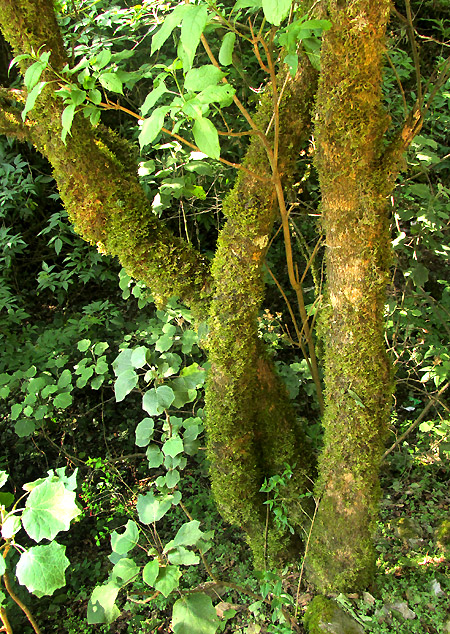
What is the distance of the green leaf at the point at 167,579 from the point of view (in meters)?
1.24

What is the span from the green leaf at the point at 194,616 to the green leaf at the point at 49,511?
1.68ft

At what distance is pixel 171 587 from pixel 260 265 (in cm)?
106

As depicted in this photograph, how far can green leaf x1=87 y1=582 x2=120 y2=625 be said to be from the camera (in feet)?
4.21

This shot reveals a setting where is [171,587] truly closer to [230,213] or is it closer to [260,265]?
[260,265]

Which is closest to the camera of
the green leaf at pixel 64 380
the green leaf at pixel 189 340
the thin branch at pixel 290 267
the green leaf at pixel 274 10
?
the green leaf at pixel 274 10

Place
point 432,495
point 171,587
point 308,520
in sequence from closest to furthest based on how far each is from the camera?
1. point 171,587
2. point 308,520
3. point 432,495

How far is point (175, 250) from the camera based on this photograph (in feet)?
5.96

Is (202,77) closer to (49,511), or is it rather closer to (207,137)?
(207,137)

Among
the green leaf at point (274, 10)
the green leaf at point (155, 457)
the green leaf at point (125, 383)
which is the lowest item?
the green leaf at point (155, 457)

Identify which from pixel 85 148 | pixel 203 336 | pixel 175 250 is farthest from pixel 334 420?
pixel 85 148

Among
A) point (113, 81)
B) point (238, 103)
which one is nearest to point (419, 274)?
point (238, 103)

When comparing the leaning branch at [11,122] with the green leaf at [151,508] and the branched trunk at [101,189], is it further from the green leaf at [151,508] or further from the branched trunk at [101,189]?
the green leaf at [151,508]

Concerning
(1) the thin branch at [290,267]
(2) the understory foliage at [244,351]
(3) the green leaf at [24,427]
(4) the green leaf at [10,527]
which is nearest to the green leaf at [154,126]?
(2) the understory foliage at [244,351]

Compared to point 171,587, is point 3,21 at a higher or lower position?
higher
